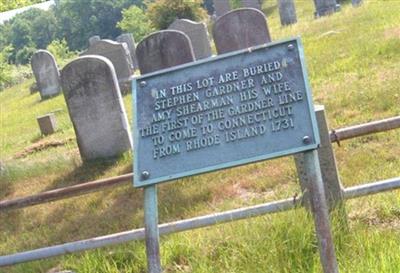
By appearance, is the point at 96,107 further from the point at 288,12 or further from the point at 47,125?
the point at 288,12

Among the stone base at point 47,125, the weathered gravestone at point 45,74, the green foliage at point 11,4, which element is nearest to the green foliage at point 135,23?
the weathered gravestone at point 45,74

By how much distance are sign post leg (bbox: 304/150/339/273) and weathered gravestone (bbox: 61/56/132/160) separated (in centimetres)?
502

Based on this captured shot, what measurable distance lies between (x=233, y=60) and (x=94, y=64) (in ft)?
15.0

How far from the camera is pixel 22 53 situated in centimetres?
8294

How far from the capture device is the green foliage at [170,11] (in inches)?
1204

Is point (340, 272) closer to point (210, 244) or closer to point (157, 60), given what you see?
point (210, 244)

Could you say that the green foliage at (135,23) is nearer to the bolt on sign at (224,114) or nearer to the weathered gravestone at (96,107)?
the weathered gravestone at (96,107)

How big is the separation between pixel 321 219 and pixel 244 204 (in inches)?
84.2

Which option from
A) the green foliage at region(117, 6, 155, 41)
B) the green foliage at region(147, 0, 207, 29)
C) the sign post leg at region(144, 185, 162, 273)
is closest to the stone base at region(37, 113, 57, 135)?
the sign post leg at region(144, 185, 162, 273)

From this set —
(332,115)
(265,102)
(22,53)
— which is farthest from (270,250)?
(22,53)

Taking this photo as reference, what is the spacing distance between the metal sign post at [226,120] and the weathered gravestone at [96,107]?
4280 mm

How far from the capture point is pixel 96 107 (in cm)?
807

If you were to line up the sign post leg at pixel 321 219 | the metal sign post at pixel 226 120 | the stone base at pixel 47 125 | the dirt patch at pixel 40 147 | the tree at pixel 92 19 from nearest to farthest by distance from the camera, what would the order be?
the sign post leg at pixel 321 219
the metal sign post at pixel 226 120
the dirt patch at pixel 40 147
the stone base at pixel 47 125
the tree at pixel 92 19

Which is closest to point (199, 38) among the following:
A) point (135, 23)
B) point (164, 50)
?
point (164, 50)
